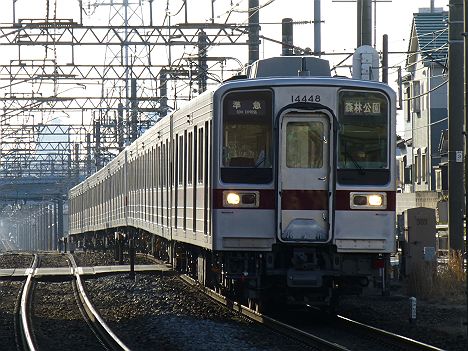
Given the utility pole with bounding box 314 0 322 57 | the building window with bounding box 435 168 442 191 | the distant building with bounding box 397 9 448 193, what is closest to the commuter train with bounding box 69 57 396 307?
the utility pole with bounding box 314 0 322 57

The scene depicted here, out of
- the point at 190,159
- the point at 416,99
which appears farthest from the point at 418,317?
the point at 416,99

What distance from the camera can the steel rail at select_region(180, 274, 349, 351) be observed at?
1247cm

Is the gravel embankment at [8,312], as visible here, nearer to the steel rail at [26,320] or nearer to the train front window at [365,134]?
the steel rail at [26,320]

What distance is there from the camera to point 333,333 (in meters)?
14.1

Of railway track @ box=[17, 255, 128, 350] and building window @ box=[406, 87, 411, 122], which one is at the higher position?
building window @ box=[406, 87, 411, 122]

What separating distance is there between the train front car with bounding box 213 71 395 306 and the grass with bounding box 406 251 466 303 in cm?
405

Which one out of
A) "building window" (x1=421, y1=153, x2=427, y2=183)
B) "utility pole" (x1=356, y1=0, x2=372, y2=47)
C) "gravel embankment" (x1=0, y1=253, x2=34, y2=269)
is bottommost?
"gravel embankment" (x1=0, y1=253, x2=34, y2=269)

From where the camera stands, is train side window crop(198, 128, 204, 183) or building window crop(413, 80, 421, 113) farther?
building window crop(413, 80, 421, 113)

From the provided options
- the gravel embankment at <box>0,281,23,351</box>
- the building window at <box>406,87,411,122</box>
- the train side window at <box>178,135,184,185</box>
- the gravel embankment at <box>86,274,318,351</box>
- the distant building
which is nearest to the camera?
the gravel embankment at <box>86,274,318,351</box>

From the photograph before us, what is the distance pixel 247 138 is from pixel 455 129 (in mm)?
6843

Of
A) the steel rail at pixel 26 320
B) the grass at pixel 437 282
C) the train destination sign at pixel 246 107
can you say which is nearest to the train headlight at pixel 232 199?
the train destination sign at pixel 246 107

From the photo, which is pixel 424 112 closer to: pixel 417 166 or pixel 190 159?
pixel 417 166

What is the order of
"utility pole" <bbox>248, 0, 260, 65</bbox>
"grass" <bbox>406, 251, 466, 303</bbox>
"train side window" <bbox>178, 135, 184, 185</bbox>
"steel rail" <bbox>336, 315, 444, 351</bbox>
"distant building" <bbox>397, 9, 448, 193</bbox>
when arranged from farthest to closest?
1. "distant building" <bbox>397, 9, 448, 193</bbox>
2. "utility pole" <bbox>248, 0, 260, 65</bbox>
3. "train side window" <bbox>178, 135, 184, 185</bbox>
4. "grass" <bbox>406, 251, 466, 303</bbox>
5. "steel rail" <bbox>336, 315, 444, 351</bbox>

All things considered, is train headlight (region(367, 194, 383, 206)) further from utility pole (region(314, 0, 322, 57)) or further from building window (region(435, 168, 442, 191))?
building window (region(435, 168, 442, 191))
